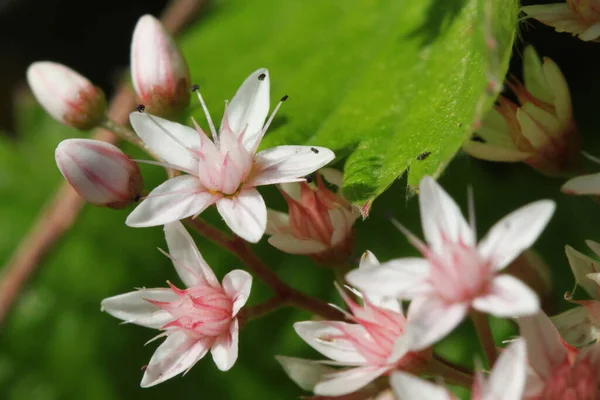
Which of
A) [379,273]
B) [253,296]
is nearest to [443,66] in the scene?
[379,273]

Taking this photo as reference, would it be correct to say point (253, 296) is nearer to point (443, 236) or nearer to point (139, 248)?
point (139, 248)

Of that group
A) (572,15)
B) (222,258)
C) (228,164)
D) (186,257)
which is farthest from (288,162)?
(222,258)

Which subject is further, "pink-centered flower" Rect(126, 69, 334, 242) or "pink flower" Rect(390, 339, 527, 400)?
"pink-centered flower" Rect(126, 69, 334, 242)

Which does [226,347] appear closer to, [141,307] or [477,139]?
[141,307]

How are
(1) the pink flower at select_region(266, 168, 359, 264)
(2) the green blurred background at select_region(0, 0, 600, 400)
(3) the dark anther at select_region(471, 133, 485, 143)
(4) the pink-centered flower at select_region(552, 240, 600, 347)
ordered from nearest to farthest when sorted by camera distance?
(4) the pink-centered flower at select_region(552, 240, 600, 347), (1) the pink flower at select_region(266, 168, 359, 264), (3) the dark anther at select_region(471, 133, 485, 143), (2) the green blurred background at select_region(0, 0, 600, 400)

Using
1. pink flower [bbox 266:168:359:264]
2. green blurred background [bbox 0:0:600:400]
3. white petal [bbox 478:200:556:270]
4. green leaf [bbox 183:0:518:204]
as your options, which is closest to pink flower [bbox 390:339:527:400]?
white petal [bbox 478:200:556:270]

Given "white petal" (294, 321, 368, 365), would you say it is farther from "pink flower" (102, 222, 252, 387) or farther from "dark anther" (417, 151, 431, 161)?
"dark anther" (417, 151, 431, 161)

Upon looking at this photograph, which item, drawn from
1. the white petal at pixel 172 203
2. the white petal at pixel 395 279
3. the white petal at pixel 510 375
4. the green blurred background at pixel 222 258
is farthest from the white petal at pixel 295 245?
the green blurred background at pixel 222 258
